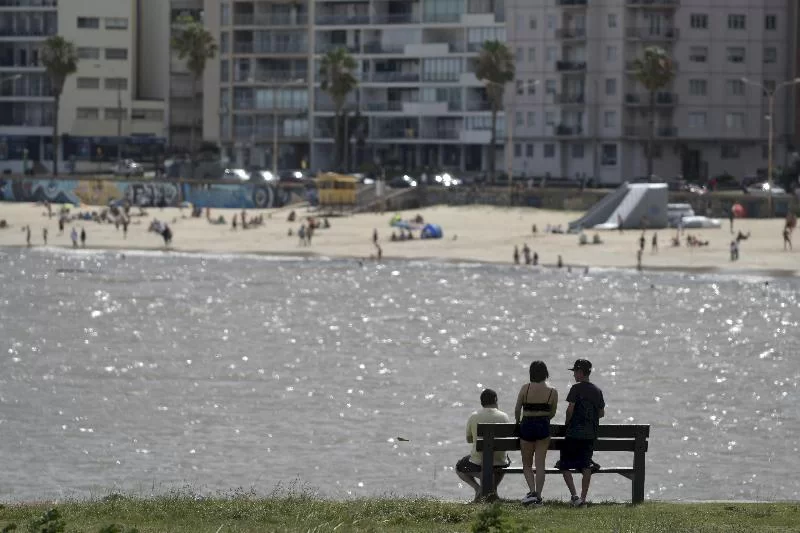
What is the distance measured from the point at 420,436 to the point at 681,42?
80481 millimetres

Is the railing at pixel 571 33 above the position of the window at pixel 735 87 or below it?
above

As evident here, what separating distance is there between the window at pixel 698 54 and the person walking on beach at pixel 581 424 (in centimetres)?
9187

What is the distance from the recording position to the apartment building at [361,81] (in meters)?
120

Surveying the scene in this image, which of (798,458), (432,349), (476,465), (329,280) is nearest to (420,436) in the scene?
(798,458)

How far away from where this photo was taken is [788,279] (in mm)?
72312

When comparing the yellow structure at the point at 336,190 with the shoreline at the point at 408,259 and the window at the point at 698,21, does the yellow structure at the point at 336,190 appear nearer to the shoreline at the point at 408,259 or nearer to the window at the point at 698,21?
the shoreline at the point at 408,259

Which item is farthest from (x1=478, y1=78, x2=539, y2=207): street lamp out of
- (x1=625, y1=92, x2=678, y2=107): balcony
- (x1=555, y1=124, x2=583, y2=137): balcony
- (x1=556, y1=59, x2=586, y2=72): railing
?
(x1=625, y1=92, x2=678, y2=107): balcony

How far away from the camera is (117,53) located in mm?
132500

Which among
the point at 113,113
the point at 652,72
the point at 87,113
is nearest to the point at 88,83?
the point at 87,113

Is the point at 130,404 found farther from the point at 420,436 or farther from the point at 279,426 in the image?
the point at 420,436

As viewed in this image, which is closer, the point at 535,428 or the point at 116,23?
the point at 535,428

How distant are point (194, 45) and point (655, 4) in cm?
3370

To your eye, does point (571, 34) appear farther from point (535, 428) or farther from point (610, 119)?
point (535, 428)

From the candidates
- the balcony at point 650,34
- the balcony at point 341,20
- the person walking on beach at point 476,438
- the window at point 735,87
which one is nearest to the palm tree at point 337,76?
the balcony at point 341,20
